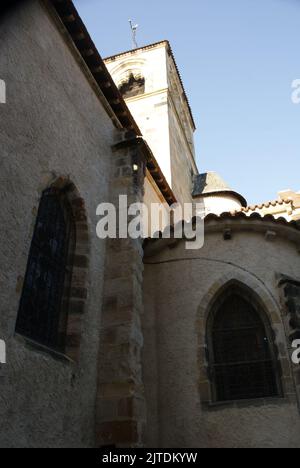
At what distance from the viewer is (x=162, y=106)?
583 inches

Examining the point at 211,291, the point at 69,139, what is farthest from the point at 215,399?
the point at 69,139

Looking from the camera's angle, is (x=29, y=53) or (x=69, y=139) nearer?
(x=29, y=53)

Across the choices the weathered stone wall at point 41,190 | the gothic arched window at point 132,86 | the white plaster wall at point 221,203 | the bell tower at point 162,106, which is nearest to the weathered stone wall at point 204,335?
the weathered stone wall at point 41,190

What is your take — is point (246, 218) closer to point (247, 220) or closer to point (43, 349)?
point (247, 220)

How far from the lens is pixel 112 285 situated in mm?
5480

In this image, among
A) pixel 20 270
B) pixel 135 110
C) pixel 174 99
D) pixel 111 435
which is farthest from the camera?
pixel 174 99

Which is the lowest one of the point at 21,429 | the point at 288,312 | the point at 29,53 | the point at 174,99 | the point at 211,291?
the point at 21,429

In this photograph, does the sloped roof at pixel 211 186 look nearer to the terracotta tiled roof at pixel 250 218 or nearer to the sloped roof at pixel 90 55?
the sloped roof at pixel 90 55

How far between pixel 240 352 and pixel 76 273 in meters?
2.53

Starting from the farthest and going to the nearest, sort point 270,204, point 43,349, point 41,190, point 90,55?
point 270,204, point 90,55, point 41,190, point 43,349

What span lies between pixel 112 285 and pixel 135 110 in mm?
10881

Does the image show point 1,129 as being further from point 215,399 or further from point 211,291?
point 215,399

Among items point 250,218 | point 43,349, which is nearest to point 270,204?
point 250,218

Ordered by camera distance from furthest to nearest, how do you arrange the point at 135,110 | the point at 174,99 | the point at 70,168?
1. the point at 174,99
2. the point at 135,110
3. the point at 70,168
